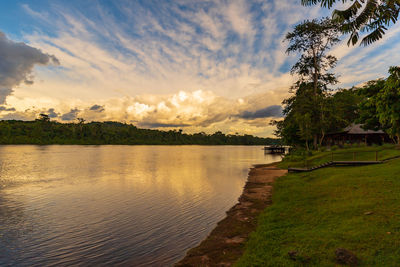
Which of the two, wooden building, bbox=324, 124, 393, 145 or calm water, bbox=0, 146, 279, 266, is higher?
wooden building, bbox=324, 124, 393, 145

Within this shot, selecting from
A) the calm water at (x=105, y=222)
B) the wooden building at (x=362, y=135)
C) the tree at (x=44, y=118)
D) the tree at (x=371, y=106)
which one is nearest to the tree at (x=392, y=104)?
the tree at (x=371, y=106)

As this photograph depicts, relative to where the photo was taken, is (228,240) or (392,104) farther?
(392,104)

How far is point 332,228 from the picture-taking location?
838cm

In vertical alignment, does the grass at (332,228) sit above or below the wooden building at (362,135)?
below

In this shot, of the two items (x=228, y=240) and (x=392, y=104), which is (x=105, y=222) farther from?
(x=392, y=104)

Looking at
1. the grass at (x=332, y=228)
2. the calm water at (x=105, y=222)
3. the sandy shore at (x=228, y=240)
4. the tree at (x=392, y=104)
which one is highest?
the tree at (x=392, y=104)

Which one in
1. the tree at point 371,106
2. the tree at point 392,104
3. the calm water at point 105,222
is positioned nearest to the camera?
the calm water at point 105,222

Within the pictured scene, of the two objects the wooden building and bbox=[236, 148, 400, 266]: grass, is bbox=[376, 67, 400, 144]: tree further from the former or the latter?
the wooden building

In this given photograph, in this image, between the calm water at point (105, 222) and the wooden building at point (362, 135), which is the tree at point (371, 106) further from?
the calm water at point (105, 222)

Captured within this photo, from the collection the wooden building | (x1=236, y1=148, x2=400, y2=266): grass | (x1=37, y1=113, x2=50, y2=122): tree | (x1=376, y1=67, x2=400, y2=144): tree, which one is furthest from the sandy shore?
(x1=37, y1=113, x2=50, y2=122): tree

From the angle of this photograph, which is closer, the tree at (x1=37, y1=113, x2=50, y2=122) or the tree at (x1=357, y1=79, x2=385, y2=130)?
the tree at (x1=357, y1=79, x2=385, y2=130)

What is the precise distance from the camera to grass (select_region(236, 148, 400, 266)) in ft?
21.3

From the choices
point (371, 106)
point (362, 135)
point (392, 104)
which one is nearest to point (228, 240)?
point (392, 104)

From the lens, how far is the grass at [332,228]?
6.50 m
